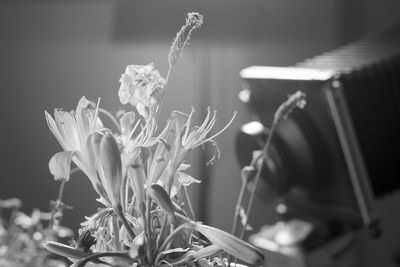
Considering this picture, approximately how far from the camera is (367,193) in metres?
1.48

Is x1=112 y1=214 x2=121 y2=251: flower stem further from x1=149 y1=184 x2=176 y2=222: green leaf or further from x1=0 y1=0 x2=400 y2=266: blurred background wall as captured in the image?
x1=0 y1=0 x2=400 y2=266: blurred background wall

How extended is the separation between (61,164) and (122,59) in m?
1.14

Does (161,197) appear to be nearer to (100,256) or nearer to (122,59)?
(100,256)

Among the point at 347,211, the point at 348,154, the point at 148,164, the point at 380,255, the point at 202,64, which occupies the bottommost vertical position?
the point at 380,255

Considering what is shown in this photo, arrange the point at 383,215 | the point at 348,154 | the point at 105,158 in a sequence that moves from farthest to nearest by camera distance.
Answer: the point at 383,215, the point at 348,154, the point at 105,158

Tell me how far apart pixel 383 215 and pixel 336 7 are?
0.72m

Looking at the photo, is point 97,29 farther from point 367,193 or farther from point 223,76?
point 367,193

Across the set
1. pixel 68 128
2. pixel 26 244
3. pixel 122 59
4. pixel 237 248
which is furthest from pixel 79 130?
pixel 122 59

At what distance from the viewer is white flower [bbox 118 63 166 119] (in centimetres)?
48

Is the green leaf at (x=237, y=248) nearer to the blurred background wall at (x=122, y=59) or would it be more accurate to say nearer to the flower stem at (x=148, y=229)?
the flower stem at (x=148, y=229)

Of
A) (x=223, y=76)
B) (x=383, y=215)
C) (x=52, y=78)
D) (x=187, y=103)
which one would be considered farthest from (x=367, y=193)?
(x=52, y=78)

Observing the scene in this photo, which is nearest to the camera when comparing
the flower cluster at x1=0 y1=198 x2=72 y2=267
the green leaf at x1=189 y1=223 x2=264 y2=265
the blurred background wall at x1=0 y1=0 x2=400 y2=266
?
the green leaf at x1=189 y1=223 x2=264 y2=265

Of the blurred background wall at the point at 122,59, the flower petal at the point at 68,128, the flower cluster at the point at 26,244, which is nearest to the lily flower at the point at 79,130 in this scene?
the flower petal at the point at 68,128

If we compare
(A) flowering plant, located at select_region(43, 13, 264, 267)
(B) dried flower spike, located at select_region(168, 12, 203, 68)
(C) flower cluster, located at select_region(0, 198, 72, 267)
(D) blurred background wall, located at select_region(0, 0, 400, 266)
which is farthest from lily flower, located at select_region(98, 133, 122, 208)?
(D) blurred background wall, located at select_region(0, 0, 400, 266)
